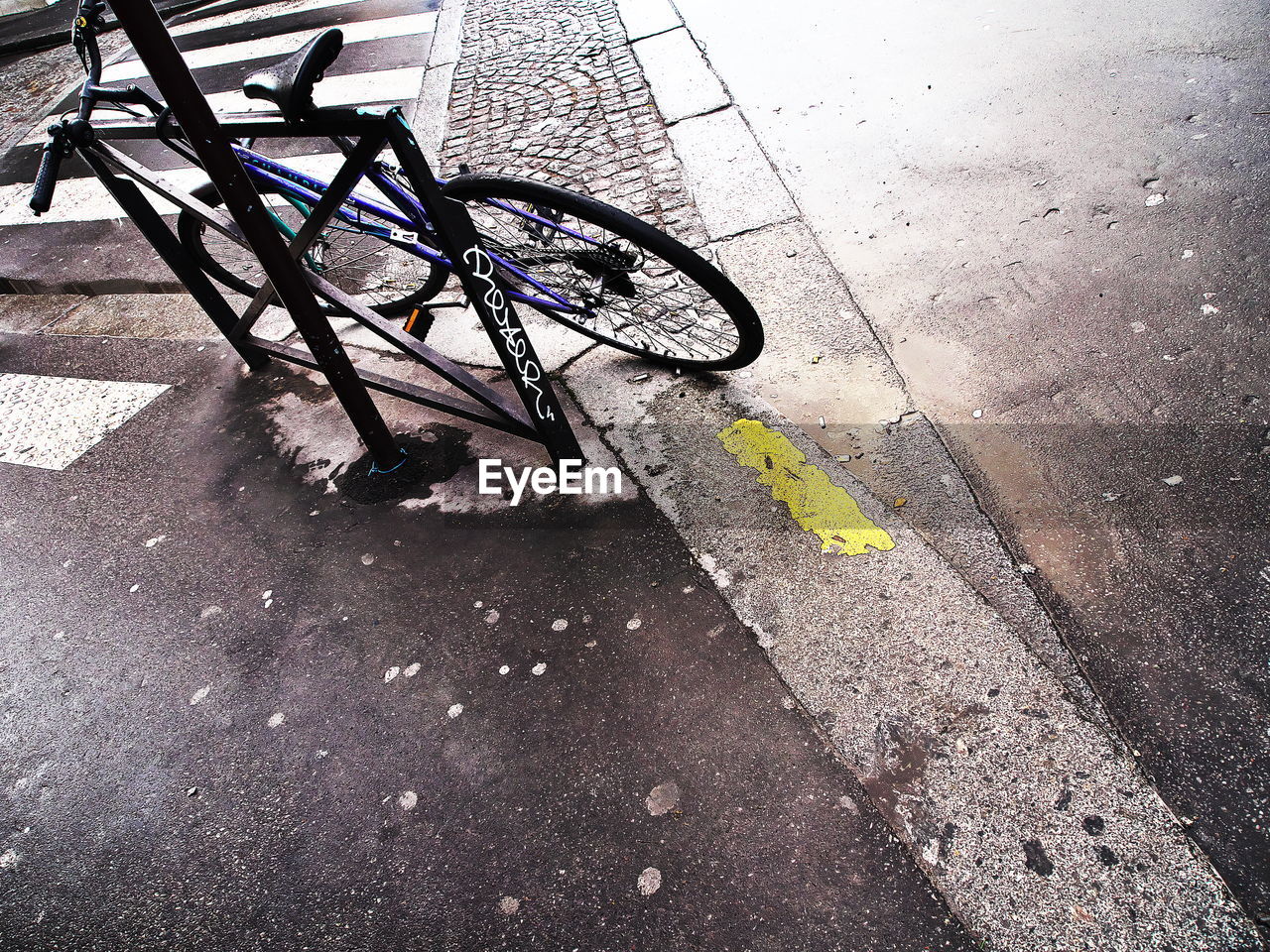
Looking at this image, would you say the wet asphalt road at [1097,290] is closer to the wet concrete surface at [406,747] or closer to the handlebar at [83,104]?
the wet concrete surface at [406,747]

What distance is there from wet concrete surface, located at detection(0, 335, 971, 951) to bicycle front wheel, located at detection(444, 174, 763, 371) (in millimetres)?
794

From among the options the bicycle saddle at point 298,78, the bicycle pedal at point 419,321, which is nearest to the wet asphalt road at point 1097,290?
the bicycle pedal at point 419,321

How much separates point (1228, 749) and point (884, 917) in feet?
3.45

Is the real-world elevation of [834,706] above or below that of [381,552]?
below

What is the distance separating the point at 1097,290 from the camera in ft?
10.8

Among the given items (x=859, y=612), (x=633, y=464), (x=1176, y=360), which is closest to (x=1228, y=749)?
(x=859, y=612)

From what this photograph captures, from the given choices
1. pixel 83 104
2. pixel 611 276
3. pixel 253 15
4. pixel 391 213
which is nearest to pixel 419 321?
pixel 391 213

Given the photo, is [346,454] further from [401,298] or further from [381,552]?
[401,298]

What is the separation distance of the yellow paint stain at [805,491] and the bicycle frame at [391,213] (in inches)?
38.1

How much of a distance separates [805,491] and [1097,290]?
1.86 metres

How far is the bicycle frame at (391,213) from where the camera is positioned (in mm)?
2850

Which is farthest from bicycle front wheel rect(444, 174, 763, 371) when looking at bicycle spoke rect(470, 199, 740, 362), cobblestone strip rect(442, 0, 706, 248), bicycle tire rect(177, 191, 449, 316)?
cobblestone strip rect(442, 0, 706, 248)

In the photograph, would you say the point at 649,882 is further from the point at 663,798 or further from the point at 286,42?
the point at 286,42

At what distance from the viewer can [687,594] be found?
8.17 feet
